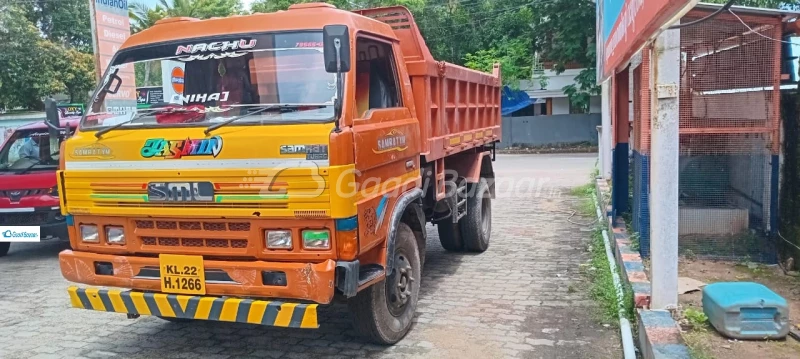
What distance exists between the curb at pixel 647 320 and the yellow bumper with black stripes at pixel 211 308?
2113 millimetres

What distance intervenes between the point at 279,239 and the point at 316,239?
24 centimetres

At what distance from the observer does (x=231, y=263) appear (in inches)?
156

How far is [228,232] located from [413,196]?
1494 mm

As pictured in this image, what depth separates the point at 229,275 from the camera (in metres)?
3.98

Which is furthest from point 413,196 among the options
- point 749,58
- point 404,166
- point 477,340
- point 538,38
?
point 538,38

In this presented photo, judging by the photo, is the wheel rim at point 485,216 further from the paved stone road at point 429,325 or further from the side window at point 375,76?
the side window at point 375,76

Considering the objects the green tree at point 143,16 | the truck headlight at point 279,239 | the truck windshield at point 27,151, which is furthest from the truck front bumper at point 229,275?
the green tree at point 143,16

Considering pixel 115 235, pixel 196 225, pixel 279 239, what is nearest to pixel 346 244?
pixel 279 239

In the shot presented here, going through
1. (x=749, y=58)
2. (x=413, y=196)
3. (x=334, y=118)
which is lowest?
(x=413, y=196)

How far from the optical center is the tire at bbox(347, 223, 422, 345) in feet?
14.6

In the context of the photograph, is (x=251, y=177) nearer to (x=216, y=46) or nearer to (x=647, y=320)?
(x=216, y=46)

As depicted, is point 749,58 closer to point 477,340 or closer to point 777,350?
point 777,350

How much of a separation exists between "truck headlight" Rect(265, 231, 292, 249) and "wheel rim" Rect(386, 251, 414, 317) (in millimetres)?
1044

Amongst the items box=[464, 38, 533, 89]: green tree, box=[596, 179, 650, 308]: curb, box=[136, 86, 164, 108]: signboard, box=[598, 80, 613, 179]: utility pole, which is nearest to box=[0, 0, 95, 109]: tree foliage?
box=[464, 38, 533, 89]: green tree
